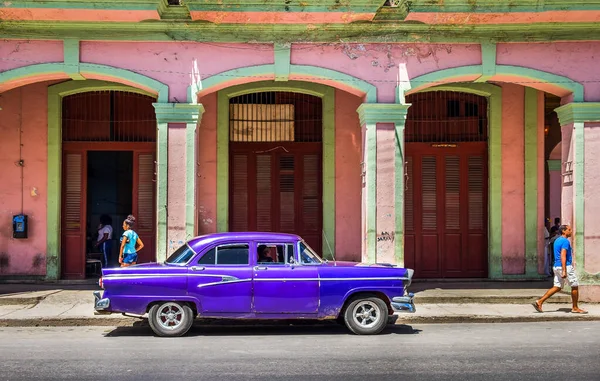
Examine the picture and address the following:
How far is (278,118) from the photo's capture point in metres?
16.2

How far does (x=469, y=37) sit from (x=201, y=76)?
4.84 meters

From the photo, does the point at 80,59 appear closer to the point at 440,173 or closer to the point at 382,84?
the point at 382,84

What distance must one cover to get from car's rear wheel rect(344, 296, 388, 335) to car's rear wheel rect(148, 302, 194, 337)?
7.25 feet

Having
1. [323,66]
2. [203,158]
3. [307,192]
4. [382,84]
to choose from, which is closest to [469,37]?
[382,84]

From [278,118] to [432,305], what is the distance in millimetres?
5308

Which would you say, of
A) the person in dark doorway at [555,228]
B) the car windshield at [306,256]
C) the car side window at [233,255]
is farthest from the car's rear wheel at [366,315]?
the person in dark doorway at [555,228]

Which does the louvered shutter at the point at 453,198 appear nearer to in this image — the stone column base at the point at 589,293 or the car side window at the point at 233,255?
the stone column base at the point at 589,293

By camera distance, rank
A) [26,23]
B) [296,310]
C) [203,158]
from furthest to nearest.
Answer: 1. [203,158]
2. [26,23]
3. [296,310]

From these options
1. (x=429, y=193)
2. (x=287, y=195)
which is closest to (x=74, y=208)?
(x=287, y=195)

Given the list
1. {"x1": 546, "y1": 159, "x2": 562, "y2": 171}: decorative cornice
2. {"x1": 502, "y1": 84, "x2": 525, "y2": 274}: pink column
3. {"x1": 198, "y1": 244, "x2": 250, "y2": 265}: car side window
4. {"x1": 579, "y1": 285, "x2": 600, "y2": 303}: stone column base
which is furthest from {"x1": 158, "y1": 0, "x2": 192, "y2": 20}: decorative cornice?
{"x1": 546, "y1": 159, "x2": 562, "y2": 171}: decorative cornice

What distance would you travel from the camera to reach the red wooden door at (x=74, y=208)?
15.9m

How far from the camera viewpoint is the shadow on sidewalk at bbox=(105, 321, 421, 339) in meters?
11.0

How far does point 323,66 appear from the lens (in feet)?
45.1

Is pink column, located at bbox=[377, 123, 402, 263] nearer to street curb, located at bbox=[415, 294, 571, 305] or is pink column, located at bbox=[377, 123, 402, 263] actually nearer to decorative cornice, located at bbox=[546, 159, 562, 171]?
street curb, located at bbox=[415, 294, 571, 305]
